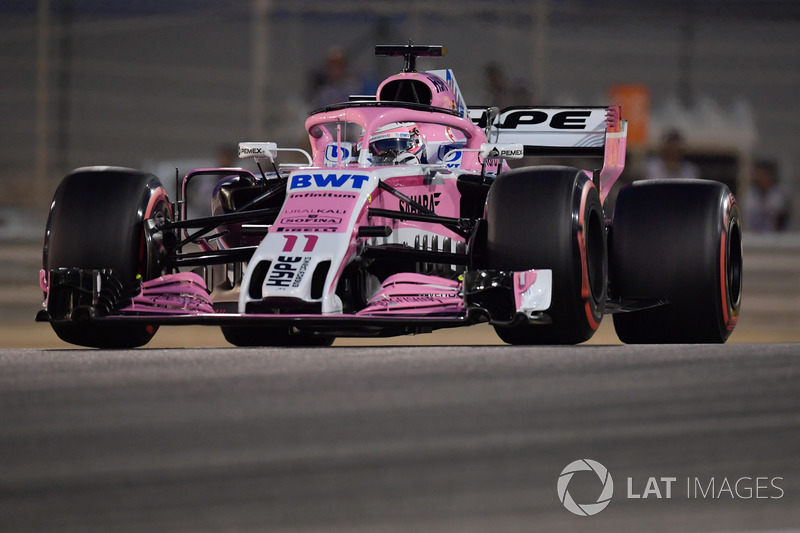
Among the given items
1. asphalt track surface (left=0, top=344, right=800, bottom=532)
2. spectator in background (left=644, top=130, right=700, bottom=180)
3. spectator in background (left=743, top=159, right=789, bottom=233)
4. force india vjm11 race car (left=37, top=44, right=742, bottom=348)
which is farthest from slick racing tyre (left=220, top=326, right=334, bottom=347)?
spectator in background (left=743, top=159, right=789, bottom=233)

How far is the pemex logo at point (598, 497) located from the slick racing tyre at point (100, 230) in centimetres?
405

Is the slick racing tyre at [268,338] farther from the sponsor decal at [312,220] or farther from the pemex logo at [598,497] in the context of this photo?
the pemex logo at [598,497]

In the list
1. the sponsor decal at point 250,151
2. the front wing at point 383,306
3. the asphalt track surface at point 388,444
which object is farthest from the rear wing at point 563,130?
the asphalt track surface at point 388,444

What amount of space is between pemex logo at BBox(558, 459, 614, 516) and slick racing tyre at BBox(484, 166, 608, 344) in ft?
10.2

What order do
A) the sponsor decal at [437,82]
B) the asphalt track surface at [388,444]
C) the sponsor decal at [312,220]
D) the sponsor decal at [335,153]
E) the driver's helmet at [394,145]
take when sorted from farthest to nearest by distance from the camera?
the sponsor decal at [437,82]
the sponsor decal at [335,153]
the driver's helmet at [394,145]
the sponsor decal at [312,220]
the asphalt track surface at [388,444]

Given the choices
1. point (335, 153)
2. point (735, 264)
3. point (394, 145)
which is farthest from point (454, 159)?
point (735, 264)

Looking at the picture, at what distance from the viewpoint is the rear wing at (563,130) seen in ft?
29.5

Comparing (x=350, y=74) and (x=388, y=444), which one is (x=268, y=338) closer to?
(x=350, y=74)

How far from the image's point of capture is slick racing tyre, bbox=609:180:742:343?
7516 millimetres

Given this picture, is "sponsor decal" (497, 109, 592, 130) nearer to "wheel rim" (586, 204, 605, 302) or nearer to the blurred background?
"wheel rim" (586, 204, 605, 302)

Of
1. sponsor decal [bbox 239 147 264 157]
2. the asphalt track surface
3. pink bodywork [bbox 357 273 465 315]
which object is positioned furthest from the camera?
sponsor decal [bbox 239 147 264 157]

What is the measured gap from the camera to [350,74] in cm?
1345

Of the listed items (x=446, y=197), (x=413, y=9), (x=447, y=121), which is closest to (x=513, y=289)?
(x=446, y=197)

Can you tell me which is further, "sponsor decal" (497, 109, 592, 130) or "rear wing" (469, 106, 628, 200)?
"sponsor decal" (497, 109, 592, 130)
